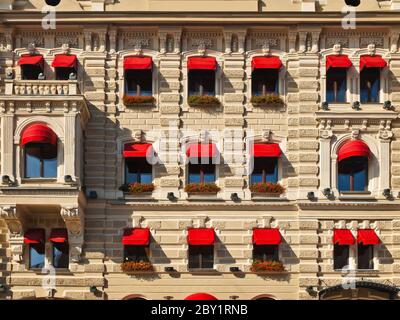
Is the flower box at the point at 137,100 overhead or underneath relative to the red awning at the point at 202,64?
underneath

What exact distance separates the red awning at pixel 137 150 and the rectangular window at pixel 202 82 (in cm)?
268

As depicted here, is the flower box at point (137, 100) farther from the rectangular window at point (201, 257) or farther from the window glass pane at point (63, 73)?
the rectangular window at point (201, 257)

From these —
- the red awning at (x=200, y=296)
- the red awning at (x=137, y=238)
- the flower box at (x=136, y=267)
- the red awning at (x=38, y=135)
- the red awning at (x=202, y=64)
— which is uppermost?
the red awning at (x=202, y=64)

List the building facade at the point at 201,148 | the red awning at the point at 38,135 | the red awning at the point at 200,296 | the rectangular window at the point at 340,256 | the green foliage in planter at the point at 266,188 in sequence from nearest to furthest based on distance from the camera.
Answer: the red awning at the point at 200,296 < the red awning at the point at 38,135 < the building facade at the point at 201,148 < the rectangular window at the point at 340,256 < the green foliage in planter at the point at 266,188

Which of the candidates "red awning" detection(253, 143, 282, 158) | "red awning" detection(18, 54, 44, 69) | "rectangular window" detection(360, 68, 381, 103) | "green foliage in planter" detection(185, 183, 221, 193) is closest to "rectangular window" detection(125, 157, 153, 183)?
"green foliage in planter" detection(185, 183, 221, 193)

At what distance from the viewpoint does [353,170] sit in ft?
111

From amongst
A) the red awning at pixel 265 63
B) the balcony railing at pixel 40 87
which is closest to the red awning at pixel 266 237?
the red awning at pixel 265 63

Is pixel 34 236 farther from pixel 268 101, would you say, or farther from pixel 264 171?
pixel 268 101

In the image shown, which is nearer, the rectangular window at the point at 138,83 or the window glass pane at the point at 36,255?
the window glass pane at the point at 36,255

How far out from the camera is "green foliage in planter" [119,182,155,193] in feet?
109

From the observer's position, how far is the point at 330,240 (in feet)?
108

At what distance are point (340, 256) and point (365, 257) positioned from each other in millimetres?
915

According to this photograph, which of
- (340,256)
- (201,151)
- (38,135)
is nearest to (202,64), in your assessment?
(201,151)

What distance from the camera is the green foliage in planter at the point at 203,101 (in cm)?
3372
